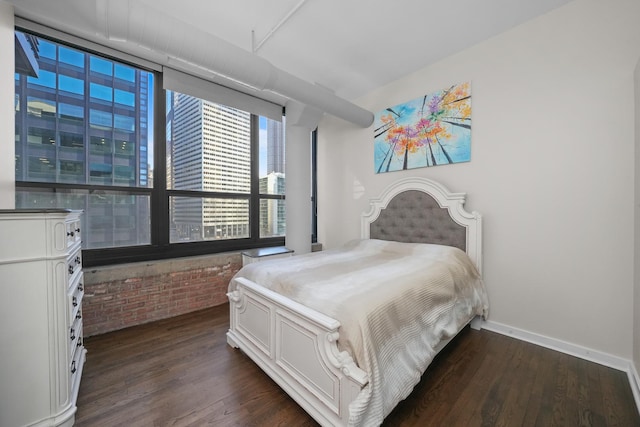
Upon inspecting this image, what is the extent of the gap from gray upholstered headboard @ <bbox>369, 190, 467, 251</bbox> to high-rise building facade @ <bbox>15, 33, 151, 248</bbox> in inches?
112

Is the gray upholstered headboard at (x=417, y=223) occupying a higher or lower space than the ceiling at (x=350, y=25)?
lower

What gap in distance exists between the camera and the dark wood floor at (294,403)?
138cm

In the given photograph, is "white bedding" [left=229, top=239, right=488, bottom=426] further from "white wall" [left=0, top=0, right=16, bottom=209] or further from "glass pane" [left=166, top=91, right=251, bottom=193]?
"white wall" [left=0, top=0, right=16, bottom=209]

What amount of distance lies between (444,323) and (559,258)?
49.2 inches

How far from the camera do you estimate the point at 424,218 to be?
9.15ft

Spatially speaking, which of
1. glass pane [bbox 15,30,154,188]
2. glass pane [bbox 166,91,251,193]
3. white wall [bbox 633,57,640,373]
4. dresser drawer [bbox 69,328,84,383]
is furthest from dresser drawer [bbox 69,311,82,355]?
white wall [bbox 633,57,640,373]

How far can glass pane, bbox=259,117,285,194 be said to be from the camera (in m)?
3.80

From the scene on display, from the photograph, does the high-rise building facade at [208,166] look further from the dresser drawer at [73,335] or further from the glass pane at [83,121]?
the dresser drawer at [73,335]

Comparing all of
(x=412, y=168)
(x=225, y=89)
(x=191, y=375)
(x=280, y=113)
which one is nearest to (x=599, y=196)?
(x=412, y=168)

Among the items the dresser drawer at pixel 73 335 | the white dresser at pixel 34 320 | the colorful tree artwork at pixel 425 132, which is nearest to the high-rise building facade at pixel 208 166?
the dresser drawer at pixel 73 335

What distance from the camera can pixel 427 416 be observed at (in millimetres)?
1392

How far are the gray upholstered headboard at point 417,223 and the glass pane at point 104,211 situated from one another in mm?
2797

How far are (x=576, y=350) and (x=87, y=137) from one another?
481 cm

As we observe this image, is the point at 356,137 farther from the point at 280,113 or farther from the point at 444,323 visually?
the point at 444,323
